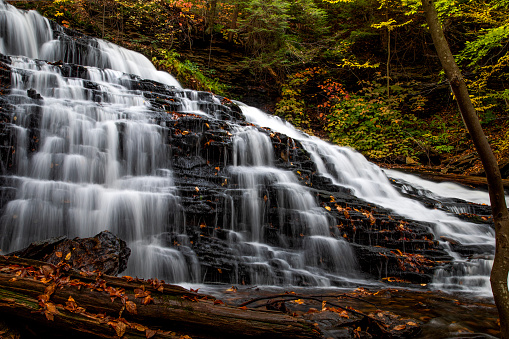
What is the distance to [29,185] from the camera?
207 inches

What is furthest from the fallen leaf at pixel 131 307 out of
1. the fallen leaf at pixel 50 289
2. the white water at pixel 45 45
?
the white water at pixel 45 45

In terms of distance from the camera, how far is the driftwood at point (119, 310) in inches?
79.7

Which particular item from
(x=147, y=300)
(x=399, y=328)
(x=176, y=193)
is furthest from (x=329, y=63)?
(x=147, y=300)

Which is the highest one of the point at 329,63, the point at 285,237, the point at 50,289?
the point at 329,63

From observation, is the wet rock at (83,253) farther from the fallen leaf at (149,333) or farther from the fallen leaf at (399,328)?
the fallen leaf at (399,328)

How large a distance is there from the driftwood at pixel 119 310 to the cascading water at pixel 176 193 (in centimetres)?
274

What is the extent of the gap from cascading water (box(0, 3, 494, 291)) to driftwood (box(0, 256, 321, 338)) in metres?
2.74

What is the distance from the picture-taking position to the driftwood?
2.03 metres

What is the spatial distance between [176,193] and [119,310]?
3.95 meters

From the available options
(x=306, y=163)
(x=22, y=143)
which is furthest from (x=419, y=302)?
(x=22, y=143)

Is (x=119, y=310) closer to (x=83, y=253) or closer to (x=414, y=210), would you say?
(x=83, y=253)

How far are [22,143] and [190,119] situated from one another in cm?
344

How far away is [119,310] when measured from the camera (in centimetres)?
213

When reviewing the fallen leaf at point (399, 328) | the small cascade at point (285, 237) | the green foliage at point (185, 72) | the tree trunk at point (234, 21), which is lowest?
the fallen leaf at point (399, 328)
